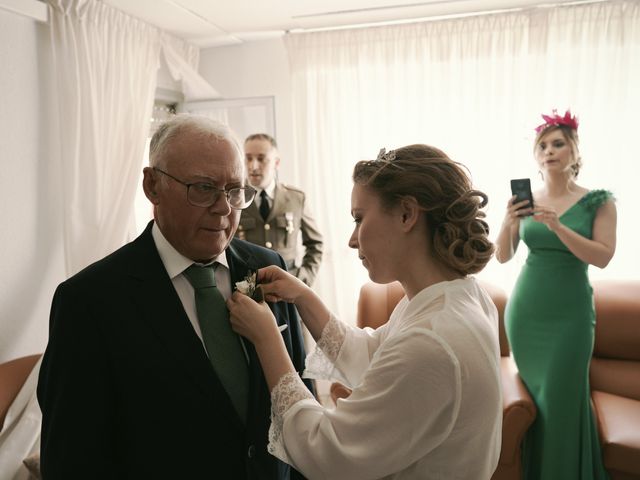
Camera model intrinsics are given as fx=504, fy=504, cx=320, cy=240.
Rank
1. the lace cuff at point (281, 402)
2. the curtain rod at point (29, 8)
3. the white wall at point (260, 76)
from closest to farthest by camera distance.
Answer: the lace cuff at point (281, 402), the curtain rod at point (29, 8), the white wall at point (260, 76)

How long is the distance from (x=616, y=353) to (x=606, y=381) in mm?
201

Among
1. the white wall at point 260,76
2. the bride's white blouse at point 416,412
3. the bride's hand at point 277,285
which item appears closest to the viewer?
the bride's white blouse at point 416,412

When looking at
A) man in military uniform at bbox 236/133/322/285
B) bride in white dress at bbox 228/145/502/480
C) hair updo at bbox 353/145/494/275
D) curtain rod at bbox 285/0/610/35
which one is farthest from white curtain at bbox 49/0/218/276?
hair updo at bbox 353/145/494/275

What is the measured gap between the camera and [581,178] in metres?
3.78

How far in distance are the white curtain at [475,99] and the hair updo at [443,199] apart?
2.67 m

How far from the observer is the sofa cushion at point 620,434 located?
2445 millimetres

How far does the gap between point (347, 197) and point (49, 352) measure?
3259 millimetres

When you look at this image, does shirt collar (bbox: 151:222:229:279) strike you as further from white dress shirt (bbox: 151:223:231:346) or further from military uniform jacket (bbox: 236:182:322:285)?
military uniform jacket (bbox: 236:182:322:285)

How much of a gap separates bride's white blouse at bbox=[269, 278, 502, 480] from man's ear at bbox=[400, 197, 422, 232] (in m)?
0.19

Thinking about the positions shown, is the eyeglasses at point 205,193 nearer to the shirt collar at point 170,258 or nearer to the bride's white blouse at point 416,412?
the shirt collar at point 170,258

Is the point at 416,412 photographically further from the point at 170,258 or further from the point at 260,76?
the point at 260,76

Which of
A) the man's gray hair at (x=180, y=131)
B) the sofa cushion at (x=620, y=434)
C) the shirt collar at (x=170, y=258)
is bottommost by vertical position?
the sofa cushion at (x=620, y=434)

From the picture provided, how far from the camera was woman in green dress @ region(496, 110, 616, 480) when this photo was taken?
261 centimetres

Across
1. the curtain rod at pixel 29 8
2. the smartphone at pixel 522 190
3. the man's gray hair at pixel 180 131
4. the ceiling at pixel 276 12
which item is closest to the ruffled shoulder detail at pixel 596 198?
the smartphone at pixel 522 190
